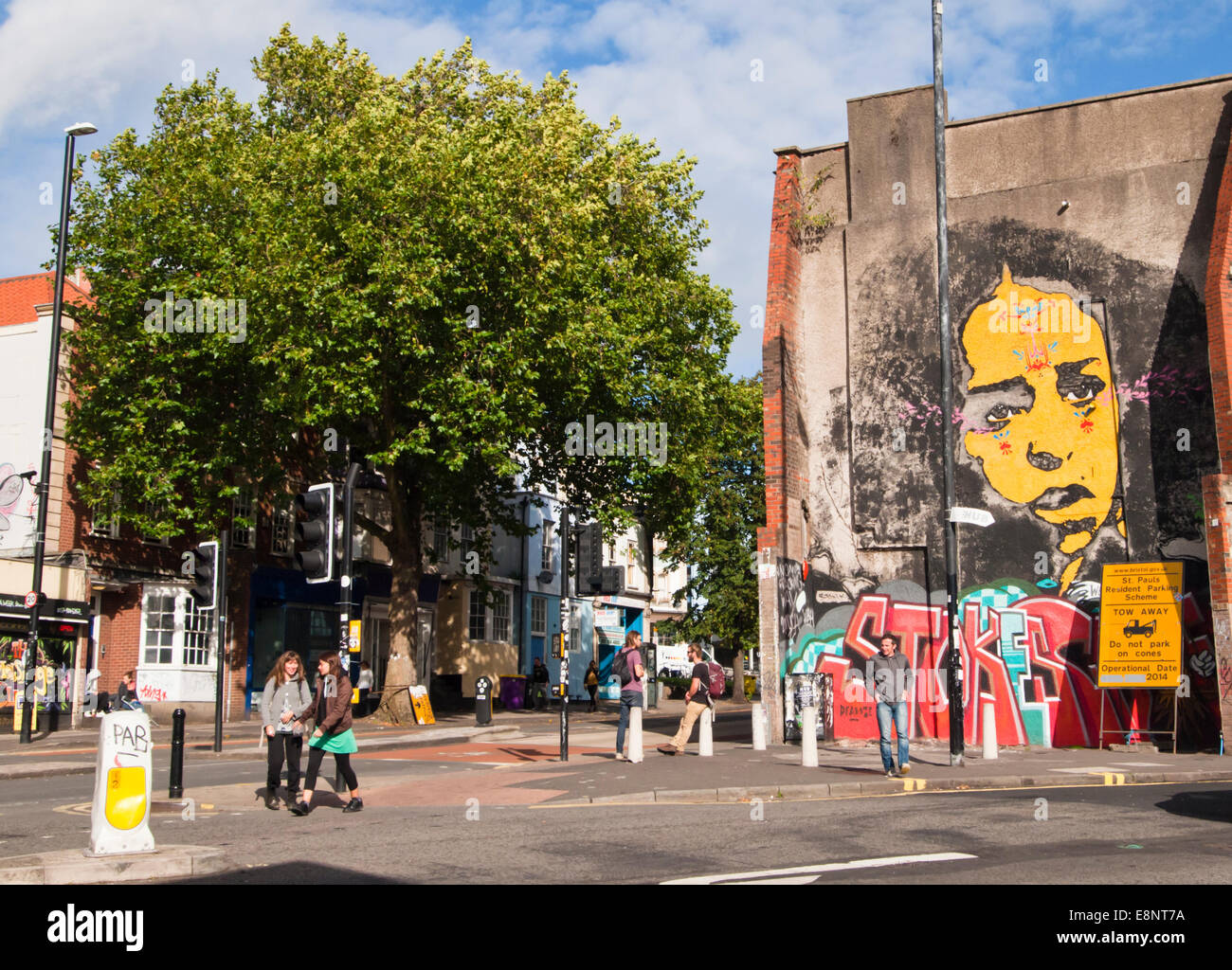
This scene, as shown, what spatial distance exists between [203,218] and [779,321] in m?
14.1

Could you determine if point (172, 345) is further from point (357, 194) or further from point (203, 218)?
point (357, 194)

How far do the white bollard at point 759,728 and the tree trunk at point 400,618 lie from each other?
1087 cm

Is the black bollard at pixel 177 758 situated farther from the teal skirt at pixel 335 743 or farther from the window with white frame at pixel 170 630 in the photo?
the window with white frame at pixel 170 630

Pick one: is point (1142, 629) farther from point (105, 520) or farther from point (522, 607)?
point (522, 607)

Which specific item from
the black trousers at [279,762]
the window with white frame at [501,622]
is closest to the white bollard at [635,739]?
the black trousers at [279,762]

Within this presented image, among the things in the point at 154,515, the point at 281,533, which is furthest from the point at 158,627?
the point at 281,533

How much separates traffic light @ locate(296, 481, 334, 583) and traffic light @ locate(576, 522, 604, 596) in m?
5.38

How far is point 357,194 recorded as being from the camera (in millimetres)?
24141

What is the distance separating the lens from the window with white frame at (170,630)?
1141 inches

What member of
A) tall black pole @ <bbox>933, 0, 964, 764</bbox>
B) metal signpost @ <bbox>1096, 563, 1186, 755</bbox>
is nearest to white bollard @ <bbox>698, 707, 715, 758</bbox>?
tall black pole @ <bbox>933, 0, 964, 764</bbox>

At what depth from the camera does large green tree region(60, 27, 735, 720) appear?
934 inches

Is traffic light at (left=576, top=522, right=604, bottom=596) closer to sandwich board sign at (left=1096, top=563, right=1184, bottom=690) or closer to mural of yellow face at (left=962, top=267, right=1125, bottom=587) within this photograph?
mural of yellow face at (left=962, top=267, right=1125, bottom=587)

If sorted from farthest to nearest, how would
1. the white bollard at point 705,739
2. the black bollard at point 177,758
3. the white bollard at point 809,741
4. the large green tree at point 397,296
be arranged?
the large green tree at point 397,296
the white bollard at point 705,739
the white bollard at point 809,741
the black bollard at point 177,758

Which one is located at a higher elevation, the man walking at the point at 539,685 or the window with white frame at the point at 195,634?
the window with white frame at the point at 195,634
